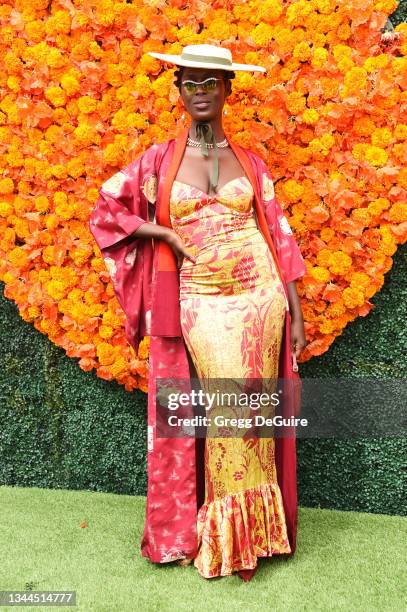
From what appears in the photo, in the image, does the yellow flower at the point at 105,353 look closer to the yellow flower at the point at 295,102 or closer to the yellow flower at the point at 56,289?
the yellow flower at the point at 56,289

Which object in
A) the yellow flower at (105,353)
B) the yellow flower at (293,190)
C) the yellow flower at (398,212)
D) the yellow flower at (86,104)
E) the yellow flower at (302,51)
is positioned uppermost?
the yellow flower at (302,51)

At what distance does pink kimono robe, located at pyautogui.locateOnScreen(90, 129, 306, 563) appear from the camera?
121 inches

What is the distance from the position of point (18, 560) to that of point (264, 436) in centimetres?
124

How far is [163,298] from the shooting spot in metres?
3.06

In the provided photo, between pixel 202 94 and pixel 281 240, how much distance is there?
719mm

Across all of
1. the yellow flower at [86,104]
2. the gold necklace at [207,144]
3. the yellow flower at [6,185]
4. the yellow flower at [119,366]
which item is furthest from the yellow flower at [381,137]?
the yellow flower at [6,185]

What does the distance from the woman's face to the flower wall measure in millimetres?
504

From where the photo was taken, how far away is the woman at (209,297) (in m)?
2.94

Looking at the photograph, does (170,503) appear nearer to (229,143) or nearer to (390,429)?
(390,429)

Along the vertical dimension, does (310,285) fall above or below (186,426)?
above

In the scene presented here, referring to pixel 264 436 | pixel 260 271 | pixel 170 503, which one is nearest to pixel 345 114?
pixel 260 271

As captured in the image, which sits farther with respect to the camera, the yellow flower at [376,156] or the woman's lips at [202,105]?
the yellow flower at [376,156]

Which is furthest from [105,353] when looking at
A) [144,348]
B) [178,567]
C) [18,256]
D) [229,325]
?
[178,567]

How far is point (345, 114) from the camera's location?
330 cm
